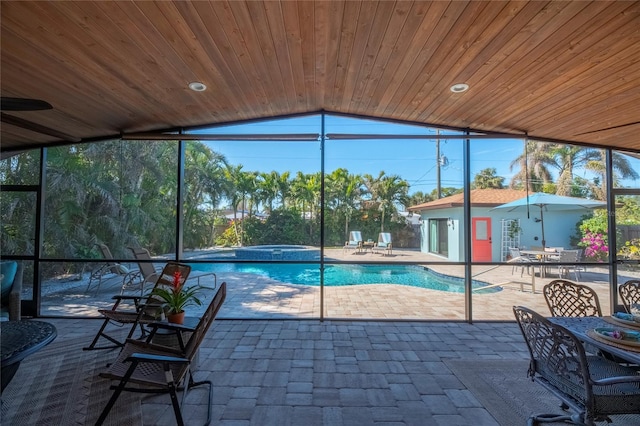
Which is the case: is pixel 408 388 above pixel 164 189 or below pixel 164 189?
below

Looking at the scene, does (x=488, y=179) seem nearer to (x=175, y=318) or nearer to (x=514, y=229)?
(x=514, y=229)

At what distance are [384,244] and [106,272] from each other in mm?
4693

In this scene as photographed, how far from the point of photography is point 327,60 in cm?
279

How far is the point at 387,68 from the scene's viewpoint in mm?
2846

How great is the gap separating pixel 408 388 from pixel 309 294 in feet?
10.7

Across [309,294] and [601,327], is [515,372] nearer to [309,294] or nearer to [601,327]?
[601,327]

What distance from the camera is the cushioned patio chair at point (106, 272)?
14.8 feet

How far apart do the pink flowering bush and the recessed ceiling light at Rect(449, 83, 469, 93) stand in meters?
3.50

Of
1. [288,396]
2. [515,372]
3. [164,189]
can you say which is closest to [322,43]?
[288,396]

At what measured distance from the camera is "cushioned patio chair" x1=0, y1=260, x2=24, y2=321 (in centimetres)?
317

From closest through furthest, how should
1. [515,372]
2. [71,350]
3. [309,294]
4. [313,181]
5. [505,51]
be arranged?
1. [505,51]
2. [515,372]
3. [71,350]
4. [309,294]
5. [313,181]

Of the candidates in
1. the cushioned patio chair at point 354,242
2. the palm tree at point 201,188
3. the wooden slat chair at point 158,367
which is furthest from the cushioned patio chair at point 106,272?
the cushioned patio chair at point 354,242

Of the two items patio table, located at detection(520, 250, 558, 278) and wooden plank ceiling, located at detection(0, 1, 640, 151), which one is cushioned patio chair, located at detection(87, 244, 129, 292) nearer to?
wooden plank ceiling, located at detection(0, 1, 640, 151)

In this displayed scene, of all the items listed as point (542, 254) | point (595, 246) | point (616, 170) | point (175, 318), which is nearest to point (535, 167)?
point (542, 254)
